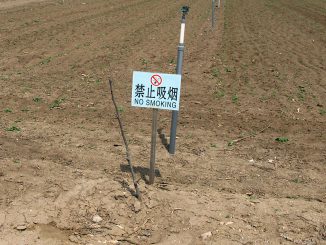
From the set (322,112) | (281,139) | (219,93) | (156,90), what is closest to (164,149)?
(156,90)

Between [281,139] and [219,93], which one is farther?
[219,93]

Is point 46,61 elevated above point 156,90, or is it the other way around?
point 156,90

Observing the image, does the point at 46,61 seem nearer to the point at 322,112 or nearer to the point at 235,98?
the point at 235,98

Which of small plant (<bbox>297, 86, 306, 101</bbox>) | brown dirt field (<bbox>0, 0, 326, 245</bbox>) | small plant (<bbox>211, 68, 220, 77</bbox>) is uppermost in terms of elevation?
small plant (<bbox>211, 68, 220, 77</bbox>)

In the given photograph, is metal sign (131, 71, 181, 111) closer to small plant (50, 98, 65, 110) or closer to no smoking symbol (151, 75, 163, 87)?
no smoking symbol (151, 75, 163, 87)

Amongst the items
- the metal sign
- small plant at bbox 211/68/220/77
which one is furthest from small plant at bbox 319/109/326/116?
the metal sign

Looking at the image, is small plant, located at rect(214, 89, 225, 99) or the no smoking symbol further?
small plant, located at rect(214, 89, 225, 99)

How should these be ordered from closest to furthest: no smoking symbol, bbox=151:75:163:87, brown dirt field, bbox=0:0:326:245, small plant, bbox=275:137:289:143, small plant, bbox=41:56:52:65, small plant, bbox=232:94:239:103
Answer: brown dirt field, bbox=0:0:326:245, no smoking symbol, bbox=151:75:163:87, small plant, bbox=275:137:289:143, small plant, bbox=232:94:239:103, small plant, bbox=41:56:52:65

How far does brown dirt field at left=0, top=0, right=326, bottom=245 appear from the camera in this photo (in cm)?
457

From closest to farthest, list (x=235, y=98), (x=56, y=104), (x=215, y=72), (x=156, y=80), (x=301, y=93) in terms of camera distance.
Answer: (x=156, y=80), (x=56, y=104), (x=235, y=98), (x=301, y=93), (x=215, y=72)

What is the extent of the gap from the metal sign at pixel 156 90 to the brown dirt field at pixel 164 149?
1.08 metres

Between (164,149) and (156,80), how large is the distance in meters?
1.69

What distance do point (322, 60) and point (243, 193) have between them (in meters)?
9.09

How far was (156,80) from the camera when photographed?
4875mm
